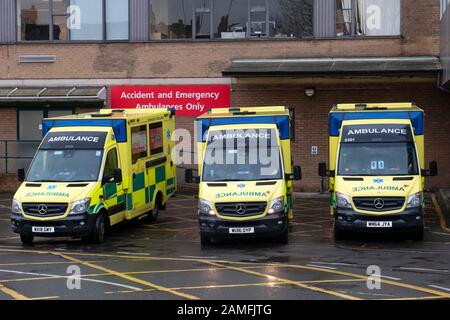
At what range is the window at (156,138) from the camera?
22703 mm

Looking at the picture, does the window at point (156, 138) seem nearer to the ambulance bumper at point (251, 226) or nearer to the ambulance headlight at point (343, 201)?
the ambulance bumper at point (251, 226)

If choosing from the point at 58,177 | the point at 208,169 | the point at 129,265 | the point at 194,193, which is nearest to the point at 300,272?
the point at 129,265

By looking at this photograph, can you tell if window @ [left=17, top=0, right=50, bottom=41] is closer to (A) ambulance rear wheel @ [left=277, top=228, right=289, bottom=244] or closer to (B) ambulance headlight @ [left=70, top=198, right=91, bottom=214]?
(B) ambulance headlight @ [left=70, top=198, right=91, bottom=214]

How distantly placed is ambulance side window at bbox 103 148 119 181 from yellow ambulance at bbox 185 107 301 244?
196cm

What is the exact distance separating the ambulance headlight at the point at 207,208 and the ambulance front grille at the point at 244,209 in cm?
28

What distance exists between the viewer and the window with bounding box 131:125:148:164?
21347 mm

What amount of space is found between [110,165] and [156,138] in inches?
119

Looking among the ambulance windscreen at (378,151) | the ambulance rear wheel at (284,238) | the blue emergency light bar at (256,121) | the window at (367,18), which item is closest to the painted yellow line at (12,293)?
the ambulance rear wheel at (284,238)

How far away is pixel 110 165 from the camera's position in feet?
66.5

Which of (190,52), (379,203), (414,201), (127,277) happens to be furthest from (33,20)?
(127,277)

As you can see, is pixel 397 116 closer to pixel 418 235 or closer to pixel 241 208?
pixel 418 235

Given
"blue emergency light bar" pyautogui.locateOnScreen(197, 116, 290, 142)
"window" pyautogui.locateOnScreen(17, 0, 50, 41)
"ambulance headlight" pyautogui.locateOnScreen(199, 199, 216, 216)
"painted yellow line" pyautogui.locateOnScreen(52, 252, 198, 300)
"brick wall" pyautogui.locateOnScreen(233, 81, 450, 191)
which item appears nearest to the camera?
"painted yellow line" pyautogui.locateOnScreen(52, 252, 198, 300)

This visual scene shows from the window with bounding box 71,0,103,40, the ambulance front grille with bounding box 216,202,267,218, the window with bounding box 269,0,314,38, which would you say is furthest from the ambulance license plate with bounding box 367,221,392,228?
the window with bounding box 71,0,103,40

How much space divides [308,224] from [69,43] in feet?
45.0
